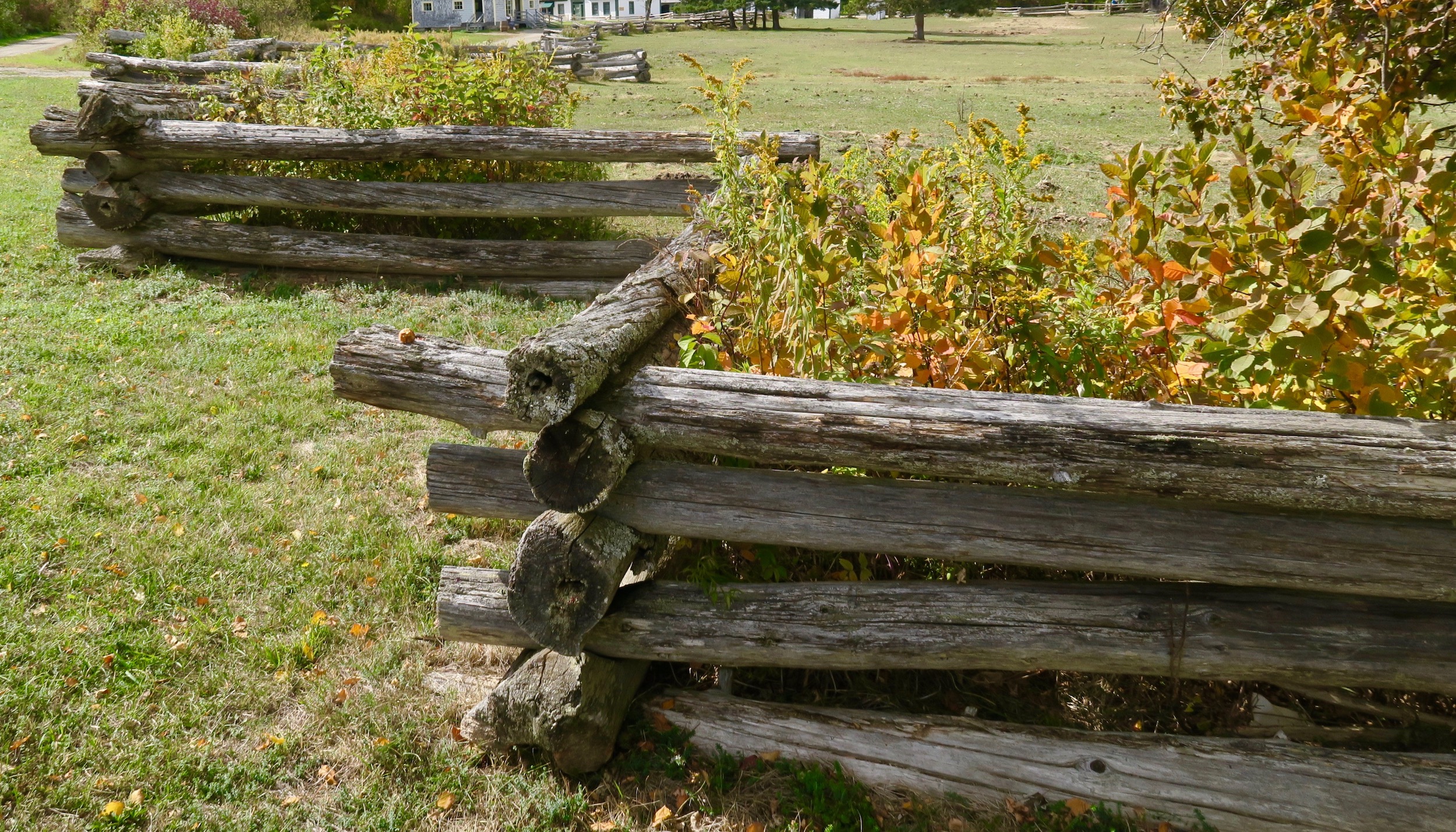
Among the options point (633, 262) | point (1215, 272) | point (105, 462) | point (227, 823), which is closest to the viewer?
point (1215, 272)

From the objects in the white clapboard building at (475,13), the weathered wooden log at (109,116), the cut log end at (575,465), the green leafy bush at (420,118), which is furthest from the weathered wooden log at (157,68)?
the white clapboard building at (475,13)

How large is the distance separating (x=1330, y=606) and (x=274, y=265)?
7.96m

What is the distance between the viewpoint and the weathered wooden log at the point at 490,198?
7664 mm

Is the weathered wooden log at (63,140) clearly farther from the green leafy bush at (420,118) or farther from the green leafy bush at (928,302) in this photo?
the green leafy bush at (928,302)

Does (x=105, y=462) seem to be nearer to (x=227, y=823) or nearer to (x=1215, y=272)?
(x=227, y=823)

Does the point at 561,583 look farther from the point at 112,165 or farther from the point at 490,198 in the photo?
the point at 112,165

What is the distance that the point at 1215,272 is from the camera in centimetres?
262

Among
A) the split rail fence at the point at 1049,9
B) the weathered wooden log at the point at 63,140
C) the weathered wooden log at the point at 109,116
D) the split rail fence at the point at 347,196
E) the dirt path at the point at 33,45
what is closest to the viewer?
the weathered wooden log at the point at 109,116

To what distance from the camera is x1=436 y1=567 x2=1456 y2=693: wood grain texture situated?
8.71ft

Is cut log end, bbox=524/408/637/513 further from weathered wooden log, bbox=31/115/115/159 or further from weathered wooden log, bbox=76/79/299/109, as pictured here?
weathered wooden log, bbox=76/79/299/109

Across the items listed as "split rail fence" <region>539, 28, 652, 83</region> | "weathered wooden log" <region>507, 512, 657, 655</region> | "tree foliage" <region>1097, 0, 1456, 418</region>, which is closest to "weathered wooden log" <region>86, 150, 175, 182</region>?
"weathered wooden log" <region>507, 512, 657, 655</region>

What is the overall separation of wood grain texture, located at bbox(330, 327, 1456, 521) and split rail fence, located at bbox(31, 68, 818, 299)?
498 centimetres

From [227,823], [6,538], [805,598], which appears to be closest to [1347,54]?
[805,598]

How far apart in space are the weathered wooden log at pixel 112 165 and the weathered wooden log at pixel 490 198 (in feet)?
3.93
